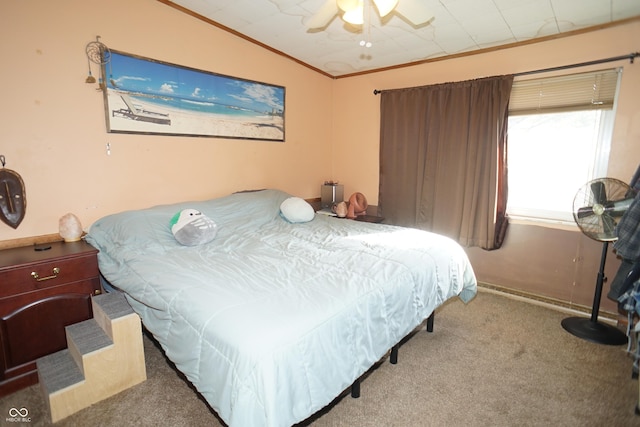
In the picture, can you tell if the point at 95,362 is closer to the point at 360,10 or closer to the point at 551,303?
the point at 360,10

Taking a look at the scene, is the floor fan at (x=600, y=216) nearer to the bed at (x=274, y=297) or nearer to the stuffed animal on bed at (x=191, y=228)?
the bed at (x=274, y=297)

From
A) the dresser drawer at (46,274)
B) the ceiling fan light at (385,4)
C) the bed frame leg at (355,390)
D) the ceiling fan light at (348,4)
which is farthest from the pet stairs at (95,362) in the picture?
the ceiling fan light at (385,4)

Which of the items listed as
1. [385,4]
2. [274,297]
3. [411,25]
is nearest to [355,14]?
[385,4]

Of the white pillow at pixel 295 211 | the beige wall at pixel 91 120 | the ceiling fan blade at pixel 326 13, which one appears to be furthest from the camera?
the white pillow at pixel 295 211

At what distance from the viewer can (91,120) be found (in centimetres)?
237

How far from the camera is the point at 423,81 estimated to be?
3.54m

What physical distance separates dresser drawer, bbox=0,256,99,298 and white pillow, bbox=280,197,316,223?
60.4 inches

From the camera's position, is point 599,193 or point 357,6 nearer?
point 357,6

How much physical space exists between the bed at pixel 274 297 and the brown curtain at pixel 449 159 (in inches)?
37.2

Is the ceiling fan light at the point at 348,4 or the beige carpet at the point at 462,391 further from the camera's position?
the ceiling fan light at the point at 348,4

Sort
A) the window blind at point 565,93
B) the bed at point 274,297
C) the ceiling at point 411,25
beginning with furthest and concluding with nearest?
1. the window blind at point 565,93
2. the ceiling at point 411,25
3. the bed at point 274,297

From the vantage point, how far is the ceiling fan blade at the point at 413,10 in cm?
224

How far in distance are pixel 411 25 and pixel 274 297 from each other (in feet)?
8.20

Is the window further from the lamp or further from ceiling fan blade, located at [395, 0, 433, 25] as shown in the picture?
the lamp
